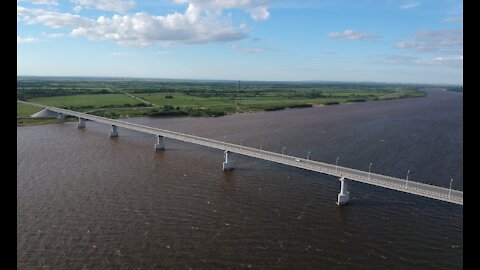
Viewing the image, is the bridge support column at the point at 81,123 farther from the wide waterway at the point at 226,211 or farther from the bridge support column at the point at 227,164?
the bridge support column at the point at 227,164

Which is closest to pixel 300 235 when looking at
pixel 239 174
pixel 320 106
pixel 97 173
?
pixel 239 174

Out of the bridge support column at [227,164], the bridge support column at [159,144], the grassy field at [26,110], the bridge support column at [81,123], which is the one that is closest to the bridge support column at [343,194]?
the bridge support column at [227,164]

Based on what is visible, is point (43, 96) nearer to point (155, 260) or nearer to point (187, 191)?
point (187, 191)

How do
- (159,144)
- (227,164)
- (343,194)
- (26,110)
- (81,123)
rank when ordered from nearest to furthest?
(343,194), (227,164), (159,144), (81,123), (26,110)

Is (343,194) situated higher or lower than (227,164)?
lower

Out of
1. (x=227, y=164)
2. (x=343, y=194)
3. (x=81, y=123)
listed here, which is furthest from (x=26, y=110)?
(x=343, y=194)

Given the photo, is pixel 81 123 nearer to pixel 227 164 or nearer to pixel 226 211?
pixel 227 164

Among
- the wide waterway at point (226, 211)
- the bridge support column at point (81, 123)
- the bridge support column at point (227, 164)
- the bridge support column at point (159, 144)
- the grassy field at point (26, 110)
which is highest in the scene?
the grassy field at point (26, 110)

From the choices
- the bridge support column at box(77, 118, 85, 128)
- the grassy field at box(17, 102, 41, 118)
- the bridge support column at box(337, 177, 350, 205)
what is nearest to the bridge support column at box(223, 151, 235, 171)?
the bridge support column at box(337, 177, 350, 205)

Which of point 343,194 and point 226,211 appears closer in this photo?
point 226,211
